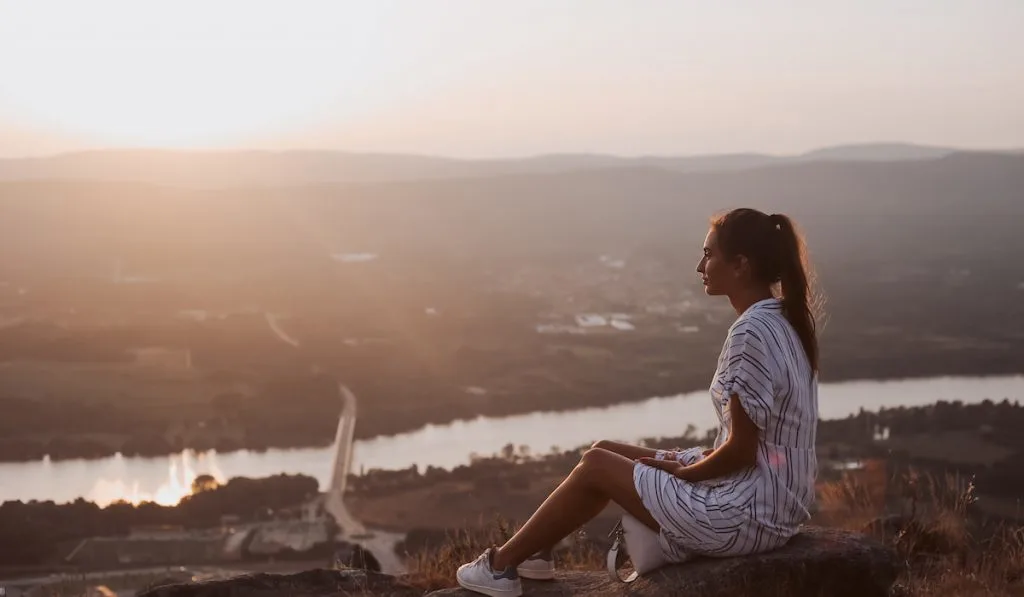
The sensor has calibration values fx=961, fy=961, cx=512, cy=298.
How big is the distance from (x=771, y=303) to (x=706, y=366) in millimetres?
55065

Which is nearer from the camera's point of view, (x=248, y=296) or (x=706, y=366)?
(x=706, y=366)

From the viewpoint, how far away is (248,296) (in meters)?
70.5

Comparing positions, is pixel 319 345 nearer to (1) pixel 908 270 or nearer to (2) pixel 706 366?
(2) pixel 706 366

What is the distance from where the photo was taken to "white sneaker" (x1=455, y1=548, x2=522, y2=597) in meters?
3.68

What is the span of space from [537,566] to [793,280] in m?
1.49

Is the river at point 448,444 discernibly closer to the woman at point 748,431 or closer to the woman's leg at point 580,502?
the woman's leg at point 580,502

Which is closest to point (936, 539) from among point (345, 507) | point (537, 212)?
point (345, 507)

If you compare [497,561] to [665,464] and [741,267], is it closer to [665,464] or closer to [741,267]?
[665,464]

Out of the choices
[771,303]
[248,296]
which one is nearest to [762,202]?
[248,296]

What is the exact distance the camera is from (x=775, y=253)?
328cm

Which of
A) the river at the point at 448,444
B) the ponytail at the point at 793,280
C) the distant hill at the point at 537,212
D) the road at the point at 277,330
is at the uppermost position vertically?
the ponytail at the point at 793,280

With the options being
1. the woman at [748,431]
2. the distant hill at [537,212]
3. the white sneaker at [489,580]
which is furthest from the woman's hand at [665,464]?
the distant hill at [537,212]

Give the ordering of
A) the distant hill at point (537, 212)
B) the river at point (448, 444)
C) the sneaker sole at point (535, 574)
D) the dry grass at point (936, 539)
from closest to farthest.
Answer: the sneaker sole at point (535, 574) < the dry grass at point (936, 539) < the river at point (448, 444) < the distant hill at point (537, 212)

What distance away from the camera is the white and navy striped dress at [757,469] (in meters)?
3.15
